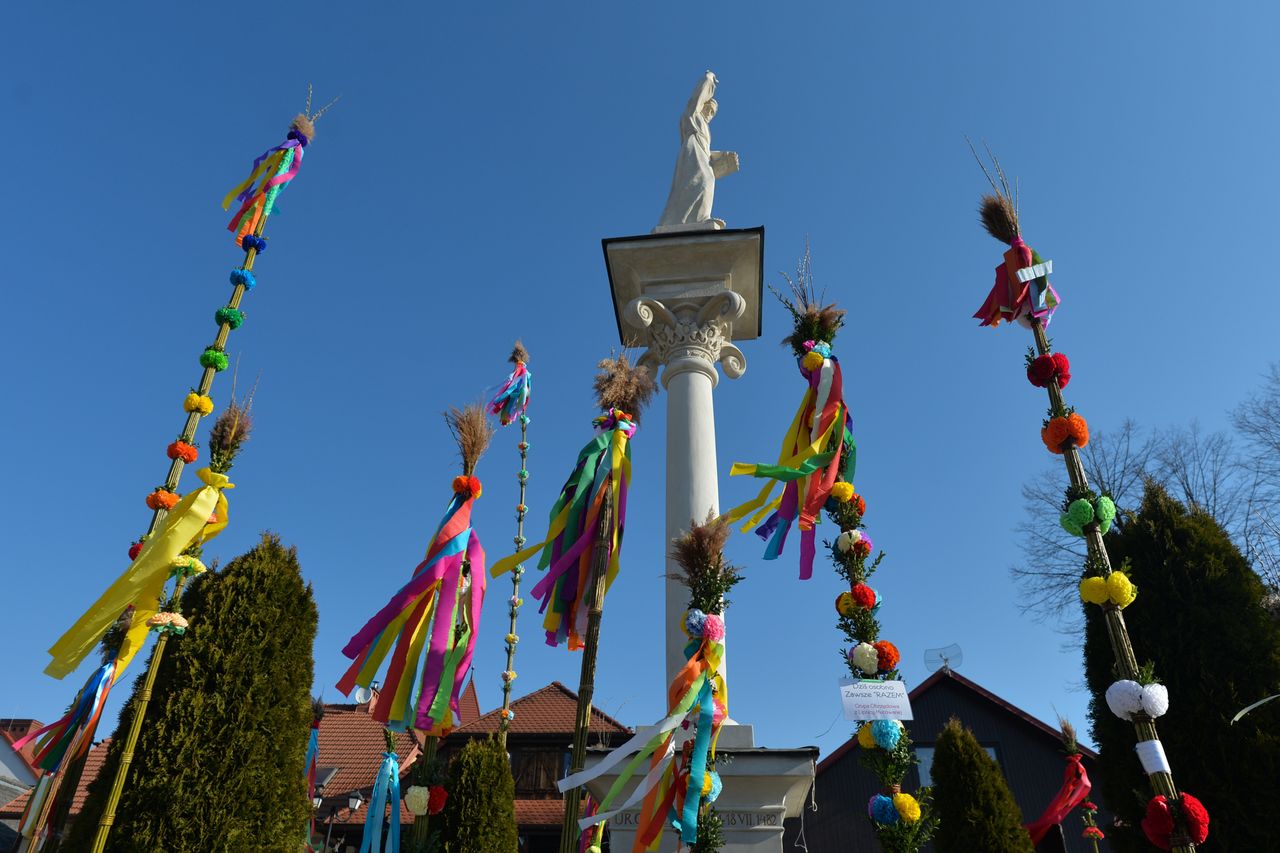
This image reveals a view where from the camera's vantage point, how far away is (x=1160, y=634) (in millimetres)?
7008

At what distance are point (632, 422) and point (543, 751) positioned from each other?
17623mm

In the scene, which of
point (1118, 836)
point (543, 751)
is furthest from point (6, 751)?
Answer: point (1118, 836)

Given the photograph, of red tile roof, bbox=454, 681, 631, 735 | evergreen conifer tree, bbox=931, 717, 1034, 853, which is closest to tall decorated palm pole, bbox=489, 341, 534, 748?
evergreen conifer tree, bbox=931, 717, 1034, 853

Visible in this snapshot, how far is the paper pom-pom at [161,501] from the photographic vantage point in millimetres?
5703

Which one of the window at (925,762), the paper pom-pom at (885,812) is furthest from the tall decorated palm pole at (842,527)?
the window at (925,762)

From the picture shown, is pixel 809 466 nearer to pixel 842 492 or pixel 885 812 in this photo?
pixel 842 492

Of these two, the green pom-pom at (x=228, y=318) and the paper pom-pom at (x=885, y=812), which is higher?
the green pom-pom at (x=228, y=318)

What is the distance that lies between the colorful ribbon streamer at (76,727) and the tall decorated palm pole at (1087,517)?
21.8 ft

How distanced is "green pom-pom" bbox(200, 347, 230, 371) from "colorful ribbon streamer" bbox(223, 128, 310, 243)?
5.06ft

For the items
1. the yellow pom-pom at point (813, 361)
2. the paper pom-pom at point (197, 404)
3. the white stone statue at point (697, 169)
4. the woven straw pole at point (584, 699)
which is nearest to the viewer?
the woven straw pole at point (584, 699)

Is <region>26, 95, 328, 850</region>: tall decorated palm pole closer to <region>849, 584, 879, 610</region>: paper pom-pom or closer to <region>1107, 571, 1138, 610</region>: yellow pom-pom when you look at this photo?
<region>849, 584, 879, 610</region>: paper pom-pom

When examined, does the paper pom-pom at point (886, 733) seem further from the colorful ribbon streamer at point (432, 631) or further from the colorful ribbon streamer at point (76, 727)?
the colorful ribbon streamer at point (76, 727)

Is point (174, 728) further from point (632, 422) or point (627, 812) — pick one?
point (632, 422)

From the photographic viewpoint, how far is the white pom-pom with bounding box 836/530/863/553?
6.08m
